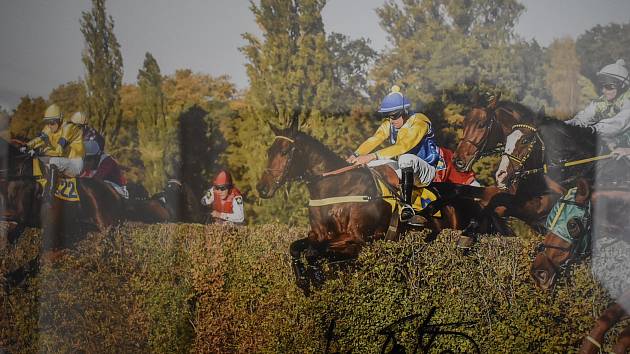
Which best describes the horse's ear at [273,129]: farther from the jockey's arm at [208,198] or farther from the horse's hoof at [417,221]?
the horse's hoof at [417,221]

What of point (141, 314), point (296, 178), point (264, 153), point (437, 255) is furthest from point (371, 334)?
point (141, 314)

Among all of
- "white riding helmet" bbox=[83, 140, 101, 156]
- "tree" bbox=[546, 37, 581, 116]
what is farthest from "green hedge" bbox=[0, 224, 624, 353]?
"tree" bbox=[546, 37, 581, 116]

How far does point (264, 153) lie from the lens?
5.68 meters

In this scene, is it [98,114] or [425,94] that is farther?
[98,114]

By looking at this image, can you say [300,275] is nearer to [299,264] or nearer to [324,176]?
[299,264]

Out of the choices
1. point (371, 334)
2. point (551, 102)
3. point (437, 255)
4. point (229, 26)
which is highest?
point (229, 26)

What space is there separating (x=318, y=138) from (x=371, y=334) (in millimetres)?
1781

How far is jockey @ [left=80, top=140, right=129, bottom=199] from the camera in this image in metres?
6.05

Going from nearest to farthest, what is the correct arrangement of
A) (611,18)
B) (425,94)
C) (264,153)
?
1. (611,18)
2. (425,94)
3. (264,153)

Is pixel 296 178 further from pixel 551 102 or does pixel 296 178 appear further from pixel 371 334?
pixel 551 102

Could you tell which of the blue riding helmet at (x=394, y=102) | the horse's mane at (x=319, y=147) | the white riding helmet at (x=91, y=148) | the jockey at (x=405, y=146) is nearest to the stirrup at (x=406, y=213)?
the jockey at (x=405, y=146)

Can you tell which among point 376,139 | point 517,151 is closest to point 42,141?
point 376,139

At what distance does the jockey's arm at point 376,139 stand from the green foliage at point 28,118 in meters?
3.18

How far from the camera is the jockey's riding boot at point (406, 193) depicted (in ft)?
17.4
